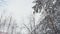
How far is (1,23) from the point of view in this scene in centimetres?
3147

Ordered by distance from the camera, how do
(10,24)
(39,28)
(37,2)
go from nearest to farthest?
(37,2), (39,28), (10,24)

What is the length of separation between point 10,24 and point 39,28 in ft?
89.1

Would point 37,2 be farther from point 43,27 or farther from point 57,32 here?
point 57,32

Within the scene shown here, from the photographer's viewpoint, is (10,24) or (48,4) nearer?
(48,4)

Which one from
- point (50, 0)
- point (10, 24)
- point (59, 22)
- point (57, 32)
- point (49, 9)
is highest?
point (50, 0)

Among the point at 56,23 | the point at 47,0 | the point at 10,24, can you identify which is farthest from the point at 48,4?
the point at 10,24

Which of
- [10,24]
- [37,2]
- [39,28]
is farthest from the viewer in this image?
[10,24]

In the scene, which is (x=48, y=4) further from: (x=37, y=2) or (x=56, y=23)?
(x=56, y=23)

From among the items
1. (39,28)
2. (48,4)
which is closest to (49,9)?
(48,4)

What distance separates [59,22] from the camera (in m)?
4.42

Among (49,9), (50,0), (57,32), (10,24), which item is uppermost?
(50,0)

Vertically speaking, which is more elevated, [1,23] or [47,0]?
[47,0]

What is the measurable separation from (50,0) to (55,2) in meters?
0.16

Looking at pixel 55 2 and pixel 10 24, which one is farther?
pixel 10 24
